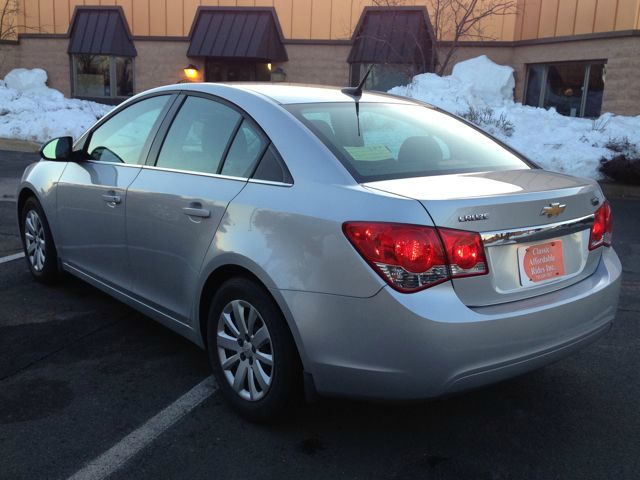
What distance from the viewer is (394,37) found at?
17.2 m

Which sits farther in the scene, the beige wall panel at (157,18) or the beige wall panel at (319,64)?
the beige wall panel at (157,18)

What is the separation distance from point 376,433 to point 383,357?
0.70 meters

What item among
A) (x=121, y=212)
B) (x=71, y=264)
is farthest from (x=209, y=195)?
(x=71, y=264)

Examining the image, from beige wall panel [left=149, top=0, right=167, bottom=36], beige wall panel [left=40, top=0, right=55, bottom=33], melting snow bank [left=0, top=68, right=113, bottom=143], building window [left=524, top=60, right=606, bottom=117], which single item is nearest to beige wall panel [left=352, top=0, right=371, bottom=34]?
building window [left=524, top=60, right=606, bottom=117]

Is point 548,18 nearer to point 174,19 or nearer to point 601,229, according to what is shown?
point 174,19

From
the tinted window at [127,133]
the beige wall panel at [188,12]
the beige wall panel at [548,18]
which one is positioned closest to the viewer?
the tinted window at [127,133]

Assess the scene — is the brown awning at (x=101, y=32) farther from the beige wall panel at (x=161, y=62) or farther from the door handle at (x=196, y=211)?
the door handle at (x=196, y=211)

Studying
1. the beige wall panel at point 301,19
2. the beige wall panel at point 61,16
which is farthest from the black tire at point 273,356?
the beige wall panel at point 61,16

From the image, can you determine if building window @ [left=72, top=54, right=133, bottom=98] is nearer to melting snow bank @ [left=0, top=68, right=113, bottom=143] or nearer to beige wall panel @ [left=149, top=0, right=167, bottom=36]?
melting snow bank @ [left=0, top=68, right=113, bottom=143]

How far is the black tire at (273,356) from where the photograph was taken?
2.80 metres

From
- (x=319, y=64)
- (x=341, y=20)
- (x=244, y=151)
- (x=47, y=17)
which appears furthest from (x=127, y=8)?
(x=244, y=151)

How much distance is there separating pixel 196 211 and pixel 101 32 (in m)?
18.7

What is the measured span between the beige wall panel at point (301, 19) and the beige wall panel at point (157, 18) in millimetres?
4123

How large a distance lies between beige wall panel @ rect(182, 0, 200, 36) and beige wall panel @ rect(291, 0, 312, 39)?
3.05 m
